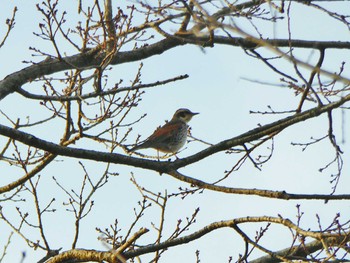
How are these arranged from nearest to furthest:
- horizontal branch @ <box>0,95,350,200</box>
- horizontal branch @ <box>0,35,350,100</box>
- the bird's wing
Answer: horizontal branch @ <box>0,95,350,200</box> < horizontal branch @ <box>0,35,350,100</box> < the bird's wing

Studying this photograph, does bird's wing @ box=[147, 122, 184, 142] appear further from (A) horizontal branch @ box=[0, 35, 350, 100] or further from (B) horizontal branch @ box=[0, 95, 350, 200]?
(B) horizontal branch @ box=[0, 95, 350, 200]

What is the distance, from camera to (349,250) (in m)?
4.73

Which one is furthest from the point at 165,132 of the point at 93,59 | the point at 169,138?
the point at 93,59

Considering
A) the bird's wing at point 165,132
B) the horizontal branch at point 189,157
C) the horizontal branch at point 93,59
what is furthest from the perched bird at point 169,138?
the horizontal branch at point 189,157

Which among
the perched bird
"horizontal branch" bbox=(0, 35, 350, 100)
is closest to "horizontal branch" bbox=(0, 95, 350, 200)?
"horizontal branch" bbox=(0, 35, 350, 100)

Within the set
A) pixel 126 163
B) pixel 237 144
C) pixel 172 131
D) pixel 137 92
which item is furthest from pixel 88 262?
pixel 172 131

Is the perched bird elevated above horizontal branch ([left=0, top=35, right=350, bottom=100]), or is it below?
above

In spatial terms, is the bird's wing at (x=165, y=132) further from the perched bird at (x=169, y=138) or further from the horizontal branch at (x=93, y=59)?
the horizontal branch at (x=93, y=59)

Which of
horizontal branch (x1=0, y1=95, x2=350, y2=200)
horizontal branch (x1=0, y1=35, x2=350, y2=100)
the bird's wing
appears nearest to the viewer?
horizontal branch (x1=0, y1=95, x2=350, y2=200)

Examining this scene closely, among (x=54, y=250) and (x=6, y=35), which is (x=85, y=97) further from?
(x=54, y=250)

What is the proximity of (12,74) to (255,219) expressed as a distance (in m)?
4.01

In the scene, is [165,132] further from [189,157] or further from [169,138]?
[189,157]

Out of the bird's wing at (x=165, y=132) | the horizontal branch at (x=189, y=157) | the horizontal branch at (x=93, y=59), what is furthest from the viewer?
the bird's wing at (x=165, y=132)

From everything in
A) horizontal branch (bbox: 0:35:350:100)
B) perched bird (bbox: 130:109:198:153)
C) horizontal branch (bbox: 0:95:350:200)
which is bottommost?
horizontal branch (bbox: 0:95:350:200)
